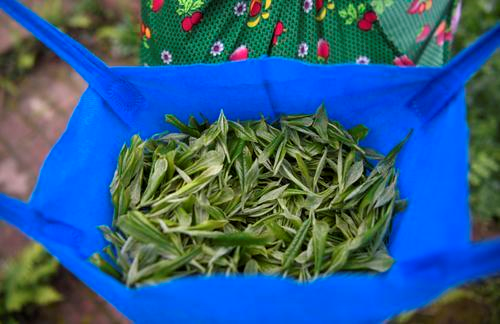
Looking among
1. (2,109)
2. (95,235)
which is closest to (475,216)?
(95,235)

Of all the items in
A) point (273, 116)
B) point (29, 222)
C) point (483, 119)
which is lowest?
point (29, 222)

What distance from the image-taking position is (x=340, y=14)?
0.96 meters

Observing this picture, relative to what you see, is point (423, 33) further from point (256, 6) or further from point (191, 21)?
point (191, 21)

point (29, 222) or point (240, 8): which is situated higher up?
point (240, 8)

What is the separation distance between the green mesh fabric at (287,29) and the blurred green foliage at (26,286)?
3.13ft

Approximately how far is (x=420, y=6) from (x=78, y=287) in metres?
1.36

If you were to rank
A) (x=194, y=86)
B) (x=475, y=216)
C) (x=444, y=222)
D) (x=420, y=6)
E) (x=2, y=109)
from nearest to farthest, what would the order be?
(x=444, y=222)
(x=194, y=86)
(x=420, y=6)
(x=475, y=216)
(x=2, y=109)

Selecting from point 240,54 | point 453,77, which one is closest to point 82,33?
point 240,54

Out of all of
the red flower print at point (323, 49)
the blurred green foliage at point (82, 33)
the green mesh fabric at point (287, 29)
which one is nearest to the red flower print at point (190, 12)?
the green mesh fabric at point (287, 29)

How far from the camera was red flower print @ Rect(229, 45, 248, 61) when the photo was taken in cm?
95

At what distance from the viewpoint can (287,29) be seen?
0.94 m

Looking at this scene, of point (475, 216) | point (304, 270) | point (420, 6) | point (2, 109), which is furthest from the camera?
point (2, 109)

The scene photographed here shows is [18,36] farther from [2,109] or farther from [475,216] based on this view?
[475,216]

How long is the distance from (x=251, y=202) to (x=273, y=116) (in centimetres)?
20
